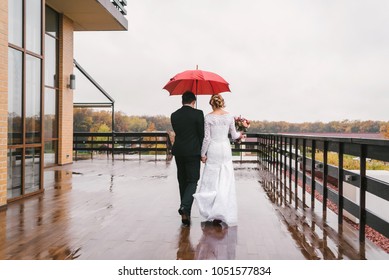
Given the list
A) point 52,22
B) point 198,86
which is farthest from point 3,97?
point 52,22

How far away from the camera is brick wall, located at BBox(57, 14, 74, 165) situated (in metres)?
13.0

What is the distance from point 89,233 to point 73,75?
955 cm

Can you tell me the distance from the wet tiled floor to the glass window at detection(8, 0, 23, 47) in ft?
7.70

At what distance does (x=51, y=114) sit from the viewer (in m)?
12.5

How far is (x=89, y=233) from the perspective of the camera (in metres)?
4.68

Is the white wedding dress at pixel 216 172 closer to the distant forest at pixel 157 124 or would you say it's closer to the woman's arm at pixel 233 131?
the woman's arm at pixel 233 131

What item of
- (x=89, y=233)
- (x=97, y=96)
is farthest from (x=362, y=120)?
(x=89, y=233)

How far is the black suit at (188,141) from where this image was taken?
5145 mm

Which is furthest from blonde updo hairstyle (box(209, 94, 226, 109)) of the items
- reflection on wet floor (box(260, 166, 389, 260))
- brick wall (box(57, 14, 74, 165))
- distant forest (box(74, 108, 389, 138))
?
distant forest (box(74, 108, 389, 138))

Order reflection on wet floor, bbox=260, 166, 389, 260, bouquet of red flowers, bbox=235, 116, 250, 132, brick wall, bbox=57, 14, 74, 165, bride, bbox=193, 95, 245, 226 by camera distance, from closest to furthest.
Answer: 1. reflection on wet floor, bbox=260, 166, 389, 260
2. bride, bbox=193, 95, 245, 226
3. bouquet of red flowers, bbox=235, 116, 250, 132
4. brick wall, bbox=57, 14, 74, 165

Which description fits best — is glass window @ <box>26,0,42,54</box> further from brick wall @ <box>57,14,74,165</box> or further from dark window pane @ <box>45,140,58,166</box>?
brick wall @ <box>57,14,74,165</box>

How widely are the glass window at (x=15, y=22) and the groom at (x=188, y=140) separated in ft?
9.94

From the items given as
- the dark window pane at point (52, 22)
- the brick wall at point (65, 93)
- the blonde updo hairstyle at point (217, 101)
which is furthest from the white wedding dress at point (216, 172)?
the brick wall at point (65, 93)

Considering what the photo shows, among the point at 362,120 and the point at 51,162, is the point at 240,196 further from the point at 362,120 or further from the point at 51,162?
the point at 362,120
